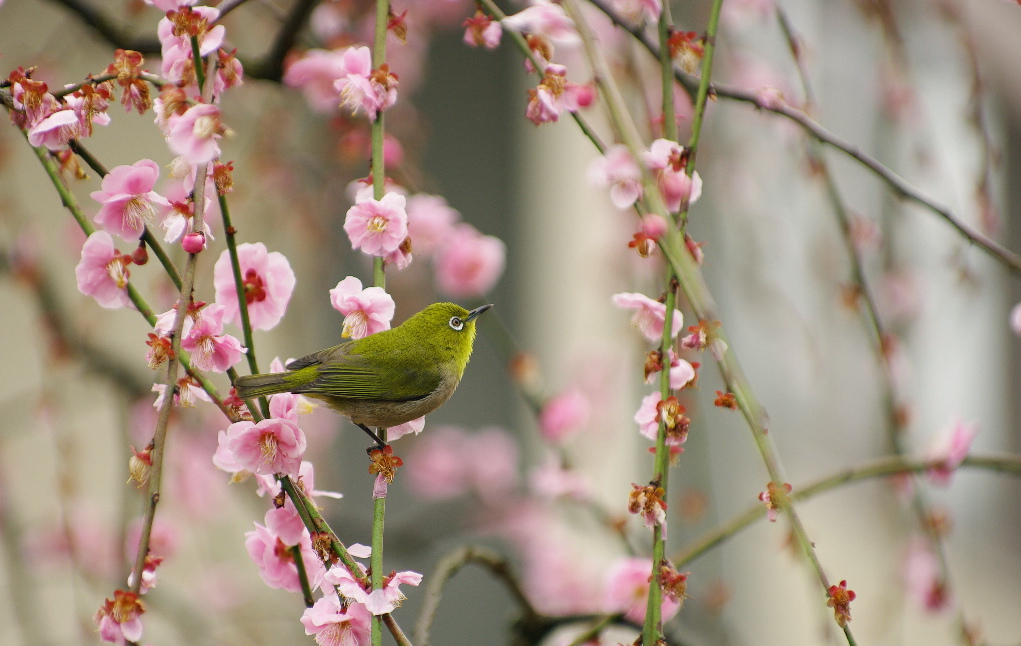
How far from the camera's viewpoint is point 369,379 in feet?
5.48

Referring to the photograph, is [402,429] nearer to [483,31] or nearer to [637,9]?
[483,31]

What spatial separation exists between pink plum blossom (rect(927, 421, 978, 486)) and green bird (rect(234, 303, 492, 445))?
2.98ft

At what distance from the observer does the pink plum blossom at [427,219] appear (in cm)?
232

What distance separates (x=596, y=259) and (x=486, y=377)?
1190 mm

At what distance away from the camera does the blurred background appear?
11.1ft

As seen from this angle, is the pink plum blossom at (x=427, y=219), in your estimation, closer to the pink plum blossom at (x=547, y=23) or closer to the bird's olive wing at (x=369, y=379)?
the bird's olive wing at (x=369, y=379)

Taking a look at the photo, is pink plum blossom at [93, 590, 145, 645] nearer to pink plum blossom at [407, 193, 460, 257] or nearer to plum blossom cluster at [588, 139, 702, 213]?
plum blossom cluster at [588, 139, 702, 213]

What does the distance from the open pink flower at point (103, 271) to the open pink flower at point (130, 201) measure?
0.07ft

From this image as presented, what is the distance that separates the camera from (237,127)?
12.1ft

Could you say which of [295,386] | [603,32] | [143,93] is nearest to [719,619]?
[295,386]

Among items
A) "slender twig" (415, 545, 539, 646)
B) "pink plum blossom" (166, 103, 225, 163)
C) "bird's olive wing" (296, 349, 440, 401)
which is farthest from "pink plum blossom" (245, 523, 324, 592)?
"pink plum blossom" (166, 103, 225, 163)

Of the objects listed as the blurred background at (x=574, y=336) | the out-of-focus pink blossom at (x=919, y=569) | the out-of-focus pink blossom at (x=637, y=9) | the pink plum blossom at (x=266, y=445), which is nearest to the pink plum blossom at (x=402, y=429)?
the pink plum blossom at (x=266, y=445)

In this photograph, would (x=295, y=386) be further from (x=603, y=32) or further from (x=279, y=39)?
(x=603, y=32)

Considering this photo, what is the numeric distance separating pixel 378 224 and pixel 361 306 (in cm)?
13
